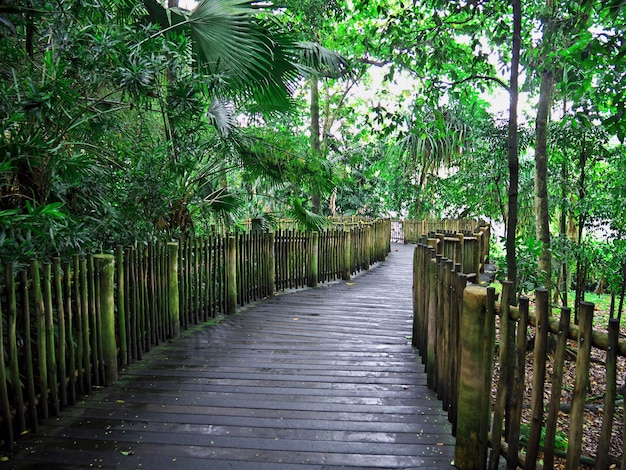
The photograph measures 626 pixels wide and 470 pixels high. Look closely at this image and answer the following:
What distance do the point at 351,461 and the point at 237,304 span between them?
16.9 feet

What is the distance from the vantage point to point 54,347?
13.1 ft

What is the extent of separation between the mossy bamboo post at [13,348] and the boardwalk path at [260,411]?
19 cm

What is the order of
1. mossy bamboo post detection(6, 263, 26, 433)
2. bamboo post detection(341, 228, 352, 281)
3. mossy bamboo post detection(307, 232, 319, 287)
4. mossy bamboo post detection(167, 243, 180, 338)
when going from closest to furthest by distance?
mossy bamboo post detection(6, 263, 26, 433)
mossy bamboo post detection(167, 243, 180, 338)
mossy bamboo post detection(307, 232, 319, 287)
bamboo post detection(341, 228, 352, 281)

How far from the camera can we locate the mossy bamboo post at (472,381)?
304cm

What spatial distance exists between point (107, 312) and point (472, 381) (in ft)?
11.3

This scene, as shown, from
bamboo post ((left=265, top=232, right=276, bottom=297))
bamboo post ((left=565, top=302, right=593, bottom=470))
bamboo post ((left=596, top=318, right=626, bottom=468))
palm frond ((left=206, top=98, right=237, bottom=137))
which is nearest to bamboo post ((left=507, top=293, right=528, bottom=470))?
bamboo post ((left=565, top=302, right=593, bottom=470))

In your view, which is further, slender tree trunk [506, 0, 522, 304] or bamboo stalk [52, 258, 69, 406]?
slender tree trunk [506, 0, 522, 304]

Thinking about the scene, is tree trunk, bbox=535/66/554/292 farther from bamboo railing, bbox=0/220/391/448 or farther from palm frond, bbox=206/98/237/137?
palm frond, bbox=206/98/237/137

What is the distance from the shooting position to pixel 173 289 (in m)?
6.18

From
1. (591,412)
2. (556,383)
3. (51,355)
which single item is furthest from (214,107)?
(591,412)

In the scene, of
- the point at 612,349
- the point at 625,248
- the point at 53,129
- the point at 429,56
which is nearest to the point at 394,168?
the point at 625,248

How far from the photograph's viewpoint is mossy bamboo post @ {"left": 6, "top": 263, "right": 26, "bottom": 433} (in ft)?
11.3

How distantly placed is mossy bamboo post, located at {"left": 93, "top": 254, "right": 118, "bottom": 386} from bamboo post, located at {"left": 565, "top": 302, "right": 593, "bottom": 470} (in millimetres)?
3995

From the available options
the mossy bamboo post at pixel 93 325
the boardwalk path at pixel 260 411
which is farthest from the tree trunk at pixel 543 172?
the mossy bamboo post at pixel 93 325
